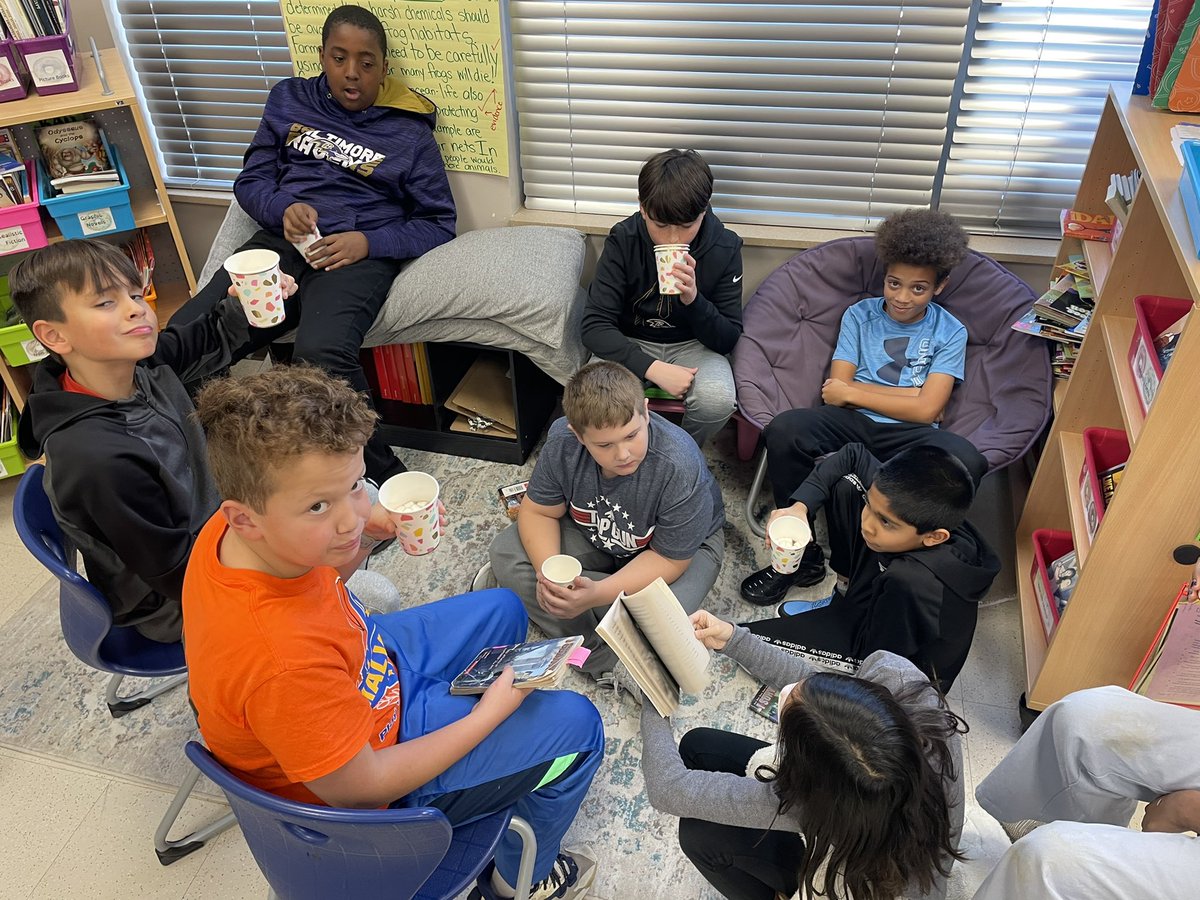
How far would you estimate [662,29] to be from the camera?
9.46 ft

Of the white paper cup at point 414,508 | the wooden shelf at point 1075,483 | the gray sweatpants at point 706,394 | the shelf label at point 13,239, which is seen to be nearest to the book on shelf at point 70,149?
the shelf label at point 13,239

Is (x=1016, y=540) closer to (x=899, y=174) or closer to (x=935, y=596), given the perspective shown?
(x=935, y=596)

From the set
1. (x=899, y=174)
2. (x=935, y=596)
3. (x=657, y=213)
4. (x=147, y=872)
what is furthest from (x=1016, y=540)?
(x=147, y=872)

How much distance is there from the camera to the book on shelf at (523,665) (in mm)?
1505

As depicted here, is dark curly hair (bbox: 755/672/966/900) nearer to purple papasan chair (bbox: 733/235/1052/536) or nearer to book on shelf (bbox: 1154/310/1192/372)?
book on shelf (bbox: 1154/310/1192/372)

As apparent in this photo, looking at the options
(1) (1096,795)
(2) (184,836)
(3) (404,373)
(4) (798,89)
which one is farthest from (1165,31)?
(2) (184,836)

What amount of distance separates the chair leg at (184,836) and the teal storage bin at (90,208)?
1.79m

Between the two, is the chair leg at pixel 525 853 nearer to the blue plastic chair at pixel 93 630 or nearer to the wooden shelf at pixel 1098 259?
the blue plastic chair at pixel 93 630

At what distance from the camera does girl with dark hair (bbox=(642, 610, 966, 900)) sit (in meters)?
1.23

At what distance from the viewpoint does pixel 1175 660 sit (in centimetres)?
196

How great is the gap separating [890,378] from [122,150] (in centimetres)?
279

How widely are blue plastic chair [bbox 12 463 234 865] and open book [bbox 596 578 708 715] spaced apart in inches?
37.5

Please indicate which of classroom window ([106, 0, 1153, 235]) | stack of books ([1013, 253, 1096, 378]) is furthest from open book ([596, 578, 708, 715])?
classroom window ([106, 0, 1153, 235])

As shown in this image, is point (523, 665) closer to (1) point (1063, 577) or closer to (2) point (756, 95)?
(1) point (1063, 577)
